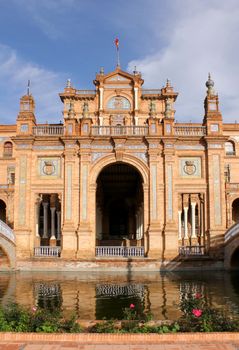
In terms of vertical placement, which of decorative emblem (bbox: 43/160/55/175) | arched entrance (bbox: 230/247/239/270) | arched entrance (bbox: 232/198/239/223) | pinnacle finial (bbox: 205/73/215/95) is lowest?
arched entrance (bbox: 230/247/239/270)

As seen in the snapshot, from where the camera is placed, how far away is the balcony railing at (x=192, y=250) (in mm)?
26134

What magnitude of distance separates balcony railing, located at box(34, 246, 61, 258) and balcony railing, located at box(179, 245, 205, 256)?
24.9ft

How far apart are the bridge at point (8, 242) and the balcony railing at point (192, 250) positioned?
10125 millimetres

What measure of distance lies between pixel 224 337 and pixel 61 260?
60.4 feet

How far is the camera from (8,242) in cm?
2455

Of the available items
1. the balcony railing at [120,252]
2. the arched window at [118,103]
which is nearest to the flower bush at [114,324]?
the balcony railing at [120,252]

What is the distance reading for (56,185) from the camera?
26.7m

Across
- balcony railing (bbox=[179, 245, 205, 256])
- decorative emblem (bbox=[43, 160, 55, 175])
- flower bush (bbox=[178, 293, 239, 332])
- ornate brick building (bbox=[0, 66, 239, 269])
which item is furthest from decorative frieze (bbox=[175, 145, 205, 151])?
flower bush (bbox=[178, 293, 239, 332])

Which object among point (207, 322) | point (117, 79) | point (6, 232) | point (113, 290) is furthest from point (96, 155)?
point (207, 322)

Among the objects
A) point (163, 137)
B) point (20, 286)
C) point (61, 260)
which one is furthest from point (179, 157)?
point (20, 286)

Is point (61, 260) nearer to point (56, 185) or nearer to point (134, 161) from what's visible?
point (56, 185)

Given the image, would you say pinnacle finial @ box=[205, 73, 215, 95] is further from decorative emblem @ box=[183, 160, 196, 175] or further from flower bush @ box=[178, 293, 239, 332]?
flower bush @ box=[178, 293, 239, 332]

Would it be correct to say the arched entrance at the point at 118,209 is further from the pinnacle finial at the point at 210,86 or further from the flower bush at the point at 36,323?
the flower bush at the point at 36,323

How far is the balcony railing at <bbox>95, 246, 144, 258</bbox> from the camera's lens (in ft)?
86.1
